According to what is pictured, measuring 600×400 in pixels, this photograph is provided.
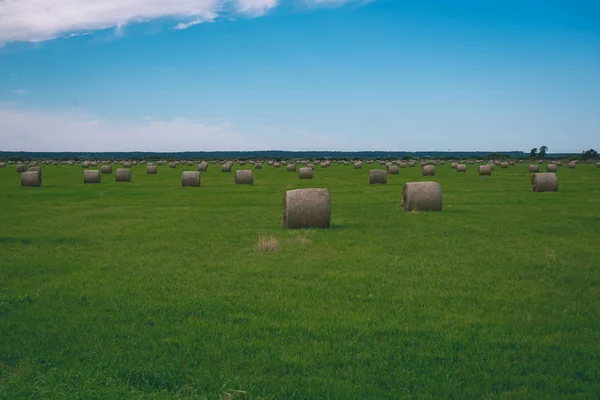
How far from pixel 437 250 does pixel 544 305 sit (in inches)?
192

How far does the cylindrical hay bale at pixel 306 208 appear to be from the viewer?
60.4 feet

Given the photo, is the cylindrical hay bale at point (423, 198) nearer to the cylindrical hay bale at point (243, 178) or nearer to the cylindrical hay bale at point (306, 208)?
the cylindrical hay bale at point (306, 208)

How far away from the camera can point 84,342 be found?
7.92 metres

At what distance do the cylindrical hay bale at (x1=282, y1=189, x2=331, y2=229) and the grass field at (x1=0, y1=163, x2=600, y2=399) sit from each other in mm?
722

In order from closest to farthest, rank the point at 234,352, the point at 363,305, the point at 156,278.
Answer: the point at 234,352 → the point at 363,305 → the point at 156,278

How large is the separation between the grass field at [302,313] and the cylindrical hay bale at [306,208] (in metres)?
0.72

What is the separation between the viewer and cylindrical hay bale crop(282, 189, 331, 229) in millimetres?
18406

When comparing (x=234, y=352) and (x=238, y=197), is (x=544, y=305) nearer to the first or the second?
(x=234, y=352)

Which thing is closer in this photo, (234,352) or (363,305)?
(234,352)

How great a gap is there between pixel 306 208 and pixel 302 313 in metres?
9.49

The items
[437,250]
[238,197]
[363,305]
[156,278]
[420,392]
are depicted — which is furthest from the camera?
[238,197]

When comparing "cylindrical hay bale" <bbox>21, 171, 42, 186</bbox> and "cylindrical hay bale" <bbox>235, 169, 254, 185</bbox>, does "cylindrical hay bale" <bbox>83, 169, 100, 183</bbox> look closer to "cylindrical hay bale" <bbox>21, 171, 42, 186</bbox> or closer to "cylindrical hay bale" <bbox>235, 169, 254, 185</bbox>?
"cylindrical hay bale" <bbox>21, 171, 42, 186</bbox>

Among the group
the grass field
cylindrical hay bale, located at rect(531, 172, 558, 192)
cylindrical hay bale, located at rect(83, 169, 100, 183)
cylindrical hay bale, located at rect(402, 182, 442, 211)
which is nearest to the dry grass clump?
the grass field

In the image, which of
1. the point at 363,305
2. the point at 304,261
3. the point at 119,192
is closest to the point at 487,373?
the point at 363,305
